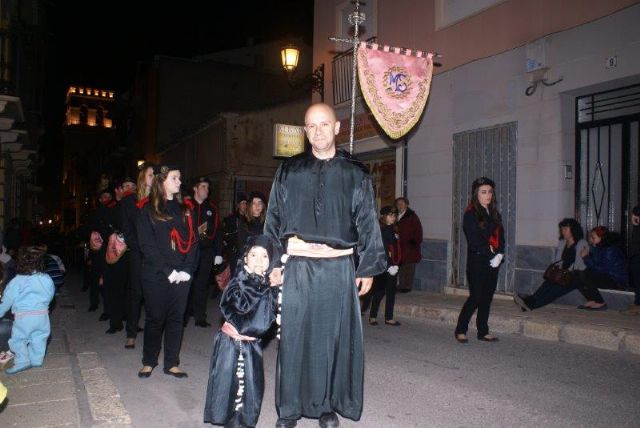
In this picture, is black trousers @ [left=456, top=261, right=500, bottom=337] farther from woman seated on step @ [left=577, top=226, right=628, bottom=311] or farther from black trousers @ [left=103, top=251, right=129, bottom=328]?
black trousers @ [left=103, top=251, right=129, bottom=328]

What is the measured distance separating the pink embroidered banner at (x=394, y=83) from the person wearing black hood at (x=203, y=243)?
12.8 ft

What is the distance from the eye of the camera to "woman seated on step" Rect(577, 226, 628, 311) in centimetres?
877

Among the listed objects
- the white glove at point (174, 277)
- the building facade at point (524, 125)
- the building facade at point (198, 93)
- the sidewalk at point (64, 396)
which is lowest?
the sidewalk at point (64, 396)

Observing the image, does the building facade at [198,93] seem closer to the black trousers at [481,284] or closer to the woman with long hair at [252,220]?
the woman with long hair at [252,220]

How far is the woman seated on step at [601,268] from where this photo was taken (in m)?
8.77

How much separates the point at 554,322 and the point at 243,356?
537cm

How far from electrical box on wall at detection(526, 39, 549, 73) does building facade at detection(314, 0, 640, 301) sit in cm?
2

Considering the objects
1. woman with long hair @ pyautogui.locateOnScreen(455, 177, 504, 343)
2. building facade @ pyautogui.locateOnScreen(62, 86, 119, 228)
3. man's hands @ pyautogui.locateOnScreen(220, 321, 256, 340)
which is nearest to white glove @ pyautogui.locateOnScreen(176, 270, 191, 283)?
man's hands @ pyautogui.locateOnScreen(220, 321, 256, 340)

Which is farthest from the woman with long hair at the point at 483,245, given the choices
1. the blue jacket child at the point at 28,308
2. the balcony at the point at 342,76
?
the balcony at the point at 342,76

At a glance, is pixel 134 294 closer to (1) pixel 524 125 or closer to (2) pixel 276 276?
(2) pixel 276 276

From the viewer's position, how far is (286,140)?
21062 mm

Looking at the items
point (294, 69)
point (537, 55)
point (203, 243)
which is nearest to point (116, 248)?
point (203, 243)

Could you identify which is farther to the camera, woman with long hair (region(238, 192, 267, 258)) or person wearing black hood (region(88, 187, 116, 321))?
person wearing black hood (region(88, 187, 116, 321))

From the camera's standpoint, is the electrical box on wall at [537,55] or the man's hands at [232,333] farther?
the electrical box on wall at [537,55]
